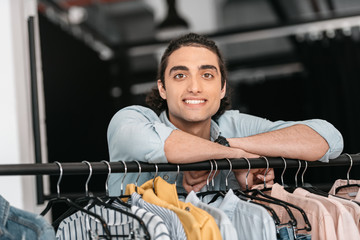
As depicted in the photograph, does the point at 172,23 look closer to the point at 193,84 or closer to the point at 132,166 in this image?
the point at 193,84

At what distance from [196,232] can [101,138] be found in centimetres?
378

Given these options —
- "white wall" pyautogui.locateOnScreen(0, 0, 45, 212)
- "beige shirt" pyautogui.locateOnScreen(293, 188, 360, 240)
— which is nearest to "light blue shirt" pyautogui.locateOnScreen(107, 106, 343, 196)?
"beige shirt" pyautogui.locateOnScreen(293, 188, 360, 240)

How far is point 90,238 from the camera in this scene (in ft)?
4.33

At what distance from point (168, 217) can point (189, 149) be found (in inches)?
12.0

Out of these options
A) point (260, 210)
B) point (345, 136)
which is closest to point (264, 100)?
point (345, 136)

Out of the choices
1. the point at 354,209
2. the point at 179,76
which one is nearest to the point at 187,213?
the point at 354,209

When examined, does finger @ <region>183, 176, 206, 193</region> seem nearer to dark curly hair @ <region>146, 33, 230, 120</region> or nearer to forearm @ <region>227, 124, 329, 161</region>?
forearm @ <region>227, 124, 329, 161</region>

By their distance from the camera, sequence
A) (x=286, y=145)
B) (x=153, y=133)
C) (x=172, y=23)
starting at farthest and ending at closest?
(x=172, y=23) → (x=286, y=145) → (x=153, y=133)

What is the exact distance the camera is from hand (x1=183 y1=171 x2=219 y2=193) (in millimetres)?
1760

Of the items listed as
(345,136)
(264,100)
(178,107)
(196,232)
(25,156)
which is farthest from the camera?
(264,100)

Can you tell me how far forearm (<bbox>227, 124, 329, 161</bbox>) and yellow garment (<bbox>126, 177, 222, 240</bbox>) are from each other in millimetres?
360

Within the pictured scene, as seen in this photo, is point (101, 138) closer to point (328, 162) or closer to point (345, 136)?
point (345, 136)

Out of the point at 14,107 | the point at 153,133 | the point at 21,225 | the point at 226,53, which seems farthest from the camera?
the point at 226,53

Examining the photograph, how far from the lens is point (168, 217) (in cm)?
133
